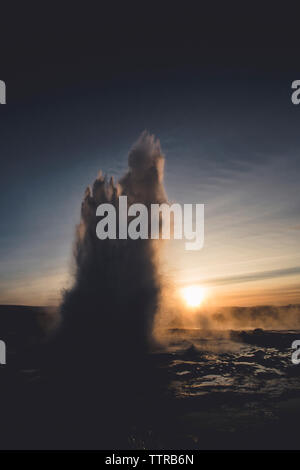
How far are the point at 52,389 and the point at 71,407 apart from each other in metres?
2.74

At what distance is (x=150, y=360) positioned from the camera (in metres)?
21.0

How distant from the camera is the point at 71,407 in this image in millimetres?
12750

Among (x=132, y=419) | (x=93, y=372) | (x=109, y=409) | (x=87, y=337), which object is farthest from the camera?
(x=87, y=337)

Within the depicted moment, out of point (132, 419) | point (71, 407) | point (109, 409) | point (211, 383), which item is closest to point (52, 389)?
point (71, 407)

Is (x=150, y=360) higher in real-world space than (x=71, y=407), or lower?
higher

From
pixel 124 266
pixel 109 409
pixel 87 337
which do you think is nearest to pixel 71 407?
pixel 109 409
